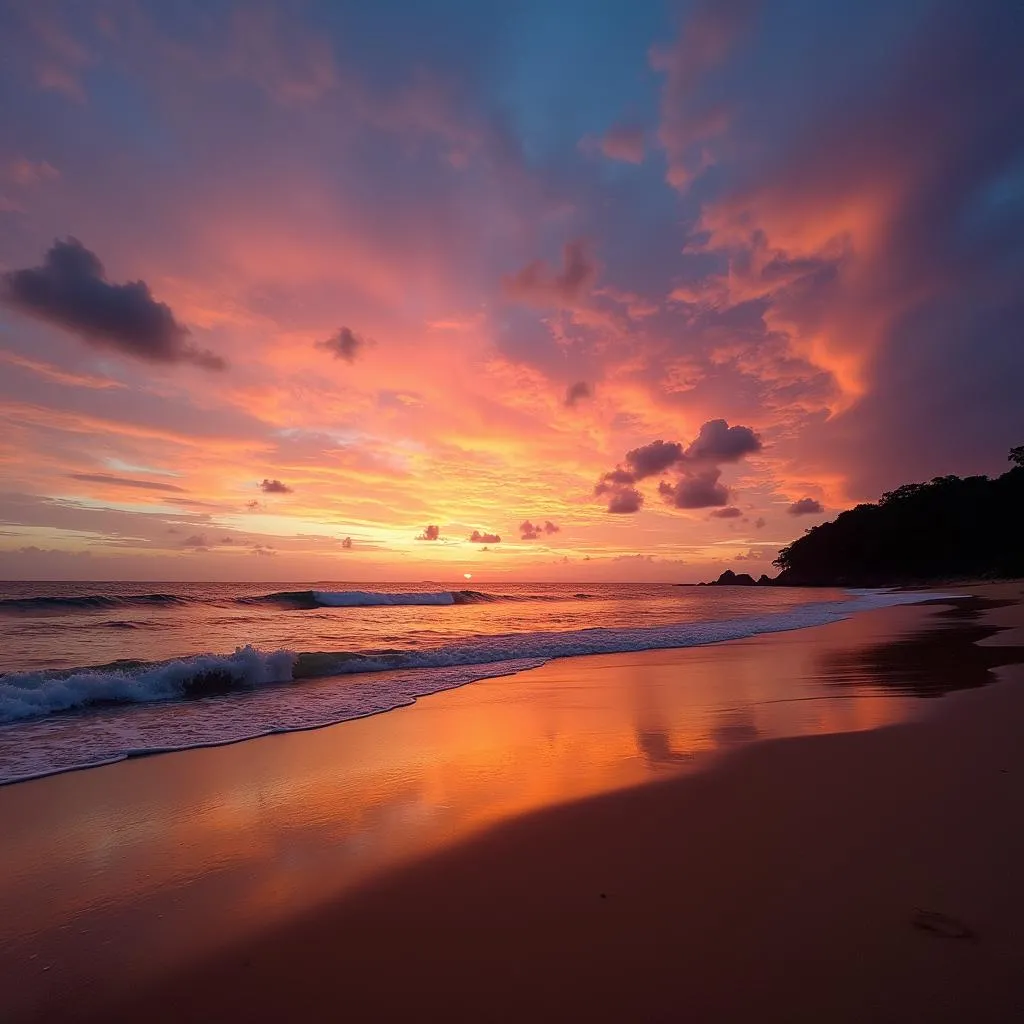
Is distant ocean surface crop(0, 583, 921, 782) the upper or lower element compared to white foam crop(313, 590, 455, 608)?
lower

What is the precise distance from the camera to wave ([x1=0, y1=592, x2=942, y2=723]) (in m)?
9.00

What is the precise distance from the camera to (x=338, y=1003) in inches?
90.6

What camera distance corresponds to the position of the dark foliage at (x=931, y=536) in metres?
72.6

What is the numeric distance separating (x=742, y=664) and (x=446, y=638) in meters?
9.74

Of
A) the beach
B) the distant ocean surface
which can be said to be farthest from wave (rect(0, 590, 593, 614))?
the beach

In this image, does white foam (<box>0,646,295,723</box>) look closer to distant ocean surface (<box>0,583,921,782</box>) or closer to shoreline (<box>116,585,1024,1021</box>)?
distant ocean surface (<box>0,583,921,782</box>)

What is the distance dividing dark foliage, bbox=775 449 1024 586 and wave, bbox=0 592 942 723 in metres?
64.2

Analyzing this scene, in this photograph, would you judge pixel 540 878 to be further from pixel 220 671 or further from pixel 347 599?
pixel 347 599

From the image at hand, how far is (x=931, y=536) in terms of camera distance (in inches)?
3137

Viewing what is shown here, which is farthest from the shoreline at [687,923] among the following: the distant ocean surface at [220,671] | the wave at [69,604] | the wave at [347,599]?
the wave at [347,599]

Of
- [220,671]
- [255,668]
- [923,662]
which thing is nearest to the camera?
[923,662]

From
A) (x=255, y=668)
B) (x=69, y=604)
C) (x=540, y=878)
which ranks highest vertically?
(x=69, y=604)

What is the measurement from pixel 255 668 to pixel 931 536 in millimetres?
93963

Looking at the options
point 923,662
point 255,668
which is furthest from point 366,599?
point 923,662
